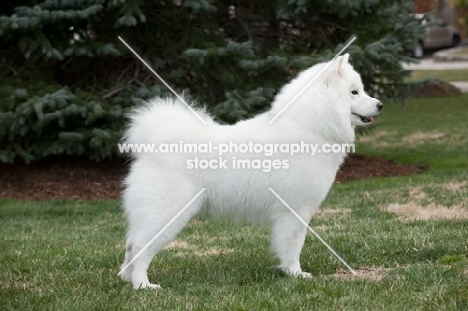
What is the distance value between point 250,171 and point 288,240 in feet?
1.86

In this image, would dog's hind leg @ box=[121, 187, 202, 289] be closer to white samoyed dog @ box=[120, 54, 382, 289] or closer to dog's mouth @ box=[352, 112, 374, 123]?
white samoyed dog @ box=[120, 54, 382, 289]

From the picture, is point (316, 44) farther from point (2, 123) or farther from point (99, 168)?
point (2, 123)

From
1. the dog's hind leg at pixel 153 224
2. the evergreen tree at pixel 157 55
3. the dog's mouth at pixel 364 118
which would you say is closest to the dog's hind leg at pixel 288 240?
the dog's hind leg at pixel 153 224

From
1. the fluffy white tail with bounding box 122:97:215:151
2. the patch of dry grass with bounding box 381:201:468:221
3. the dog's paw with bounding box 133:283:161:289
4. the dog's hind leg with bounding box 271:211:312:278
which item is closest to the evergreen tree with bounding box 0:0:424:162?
the patch of dry grass with bounding box 381:201:468:221

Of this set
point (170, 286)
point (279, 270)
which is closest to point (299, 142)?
point (279, 270)

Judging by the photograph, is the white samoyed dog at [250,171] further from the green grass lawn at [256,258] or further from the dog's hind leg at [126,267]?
the green grass lawn at [256,258]

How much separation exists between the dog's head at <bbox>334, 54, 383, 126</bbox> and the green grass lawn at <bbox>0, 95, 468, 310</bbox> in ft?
3.64

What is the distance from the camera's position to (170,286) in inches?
197

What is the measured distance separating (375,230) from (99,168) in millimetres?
4853

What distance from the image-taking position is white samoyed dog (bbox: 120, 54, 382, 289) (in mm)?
4941

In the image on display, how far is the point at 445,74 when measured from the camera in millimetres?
26547

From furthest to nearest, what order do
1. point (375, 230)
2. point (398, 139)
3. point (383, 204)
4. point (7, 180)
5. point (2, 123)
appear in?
1. point (398, 139)
2. point (7, 180)
3. point (2, 123)
4. point (383, 204)
5. point (375, 230)

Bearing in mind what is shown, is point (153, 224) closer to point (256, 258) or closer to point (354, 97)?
point (256, 258)

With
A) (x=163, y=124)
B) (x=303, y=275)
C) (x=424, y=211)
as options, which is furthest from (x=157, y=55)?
(x=303, y=275)
